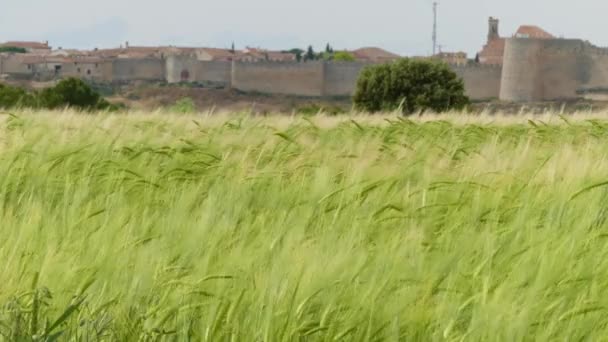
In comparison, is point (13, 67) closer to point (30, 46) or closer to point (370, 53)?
point (30, 46)

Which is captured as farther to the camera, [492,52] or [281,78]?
[492,52]

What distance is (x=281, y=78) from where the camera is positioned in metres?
62.4

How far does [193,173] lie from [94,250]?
1.49m

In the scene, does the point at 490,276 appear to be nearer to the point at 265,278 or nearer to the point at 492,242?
the point at 492,242

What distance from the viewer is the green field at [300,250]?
172 cm

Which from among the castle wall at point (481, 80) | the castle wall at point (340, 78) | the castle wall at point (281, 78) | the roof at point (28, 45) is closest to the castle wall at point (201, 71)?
the castle wall at point (281, 78)

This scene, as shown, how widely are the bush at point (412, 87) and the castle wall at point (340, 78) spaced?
102 feet

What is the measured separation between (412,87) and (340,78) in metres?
33.2

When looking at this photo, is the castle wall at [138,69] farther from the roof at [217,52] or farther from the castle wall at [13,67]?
the roof at [217,52]

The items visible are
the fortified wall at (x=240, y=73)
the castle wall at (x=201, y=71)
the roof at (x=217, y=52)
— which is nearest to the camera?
the fortified wall at (x=240, y=73)

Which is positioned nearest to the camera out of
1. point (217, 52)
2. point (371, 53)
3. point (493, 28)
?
point (493, 28)

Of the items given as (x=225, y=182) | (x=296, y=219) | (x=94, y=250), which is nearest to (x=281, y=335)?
(x=94, y=250)

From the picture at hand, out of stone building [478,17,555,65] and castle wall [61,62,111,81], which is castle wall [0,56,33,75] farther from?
stone building [478,17,555,65]

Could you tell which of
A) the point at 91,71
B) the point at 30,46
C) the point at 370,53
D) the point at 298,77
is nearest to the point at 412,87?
the point at 298,77
